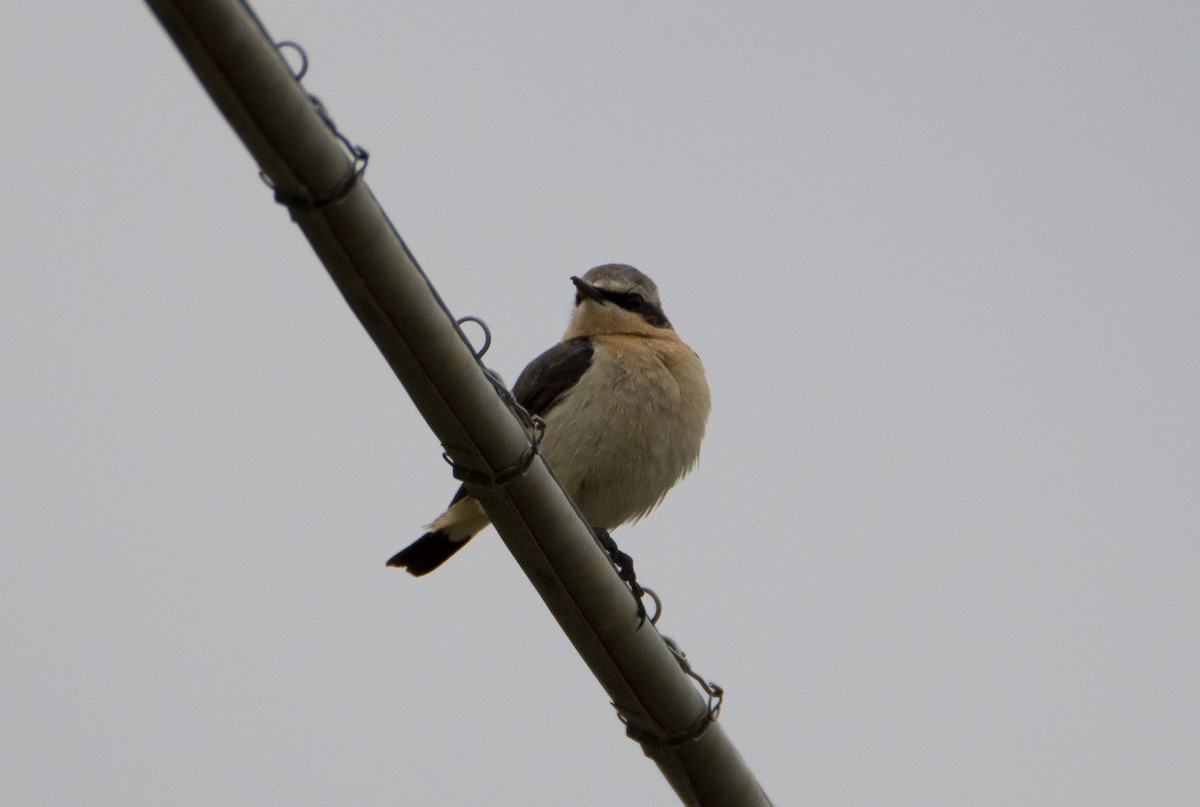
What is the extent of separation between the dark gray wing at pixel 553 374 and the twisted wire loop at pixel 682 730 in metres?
2.42

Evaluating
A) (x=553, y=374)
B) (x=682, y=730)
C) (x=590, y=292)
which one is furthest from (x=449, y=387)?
(x=590, y=292)

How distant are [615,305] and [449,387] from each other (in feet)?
13.9

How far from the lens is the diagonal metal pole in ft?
8.39

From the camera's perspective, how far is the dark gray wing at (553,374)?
6.79 metres

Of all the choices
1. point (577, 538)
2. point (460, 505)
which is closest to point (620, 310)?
point (460, 505)

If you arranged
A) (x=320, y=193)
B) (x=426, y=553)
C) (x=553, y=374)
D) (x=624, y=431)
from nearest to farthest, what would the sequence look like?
(x=320, y=193)
(x=624, y=431)
(x=553, y=374)
(x=426, y=553)

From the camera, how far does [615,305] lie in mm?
7469

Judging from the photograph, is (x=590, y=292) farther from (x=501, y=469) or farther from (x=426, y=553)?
(x=501, y=469)

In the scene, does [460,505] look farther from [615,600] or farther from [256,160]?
[256,160]

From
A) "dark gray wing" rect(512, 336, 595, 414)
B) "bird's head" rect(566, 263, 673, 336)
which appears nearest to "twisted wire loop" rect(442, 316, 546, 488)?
"dark gray wing" rect(512, 336, 595, 414)

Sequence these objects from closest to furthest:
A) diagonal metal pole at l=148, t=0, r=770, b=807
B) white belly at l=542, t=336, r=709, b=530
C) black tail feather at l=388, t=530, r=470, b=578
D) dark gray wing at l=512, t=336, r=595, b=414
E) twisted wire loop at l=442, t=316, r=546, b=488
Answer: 1. diagonal metal pole at l=148, t=0, r=770, b=807
2. twisted wire loop at l=442, t=316, r=546, b=488
3. white belly at l=542, t=336, r=709, b=530
4. dark gray wing at l=512, t=336, r=595, b=414
5. black tail feather at l=388, t=530, r=470, b=578

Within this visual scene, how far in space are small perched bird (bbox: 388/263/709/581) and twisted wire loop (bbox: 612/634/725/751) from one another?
132cm

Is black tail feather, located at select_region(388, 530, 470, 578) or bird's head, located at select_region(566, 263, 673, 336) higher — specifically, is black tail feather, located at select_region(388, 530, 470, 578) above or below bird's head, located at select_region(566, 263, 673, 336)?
below

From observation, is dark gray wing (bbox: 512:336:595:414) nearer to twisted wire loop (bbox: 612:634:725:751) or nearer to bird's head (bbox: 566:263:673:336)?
bird's head (bbox: 566:263:673:336)
